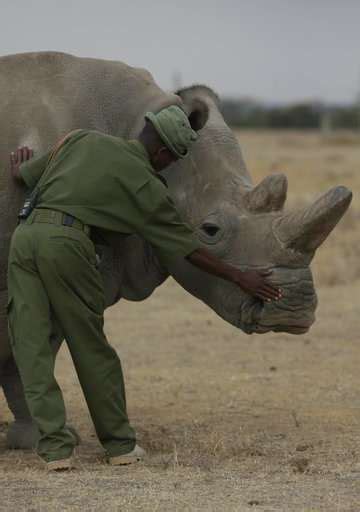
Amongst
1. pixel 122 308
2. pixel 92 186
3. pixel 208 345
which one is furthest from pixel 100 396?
pixel 122 308

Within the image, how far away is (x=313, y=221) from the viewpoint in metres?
6.55

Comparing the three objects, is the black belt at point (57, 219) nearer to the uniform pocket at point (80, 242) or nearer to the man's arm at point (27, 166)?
the uniform pocket at point (80, 242)

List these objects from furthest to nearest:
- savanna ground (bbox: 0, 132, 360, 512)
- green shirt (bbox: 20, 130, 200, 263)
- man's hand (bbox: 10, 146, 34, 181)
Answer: man's hand (bbox: 10, 146, 34, 181) < green shirt (bbox: 20, 130, 200, 263) < savanna ground (bbox: 0, 132, 360, 512)

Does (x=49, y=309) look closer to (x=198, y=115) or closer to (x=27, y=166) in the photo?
(x=27, y=166)

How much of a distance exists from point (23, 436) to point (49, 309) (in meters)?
1.35

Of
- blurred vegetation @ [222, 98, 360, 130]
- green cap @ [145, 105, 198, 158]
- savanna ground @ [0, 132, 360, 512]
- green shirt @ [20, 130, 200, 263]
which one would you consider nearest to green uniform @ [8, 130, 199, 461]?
green shirt @ [20, 130, 200, 263]

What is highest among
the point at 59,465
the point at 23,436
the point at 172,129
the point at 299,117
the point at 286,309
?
the point at 172,129

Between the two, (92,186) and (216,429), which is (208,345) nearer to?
(216,429)

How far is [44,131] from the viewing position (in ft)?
23.0

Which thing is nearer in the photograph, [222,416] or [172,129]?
[172,129]

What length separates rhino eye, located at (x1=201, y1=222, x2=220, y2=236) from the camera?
6938 mm

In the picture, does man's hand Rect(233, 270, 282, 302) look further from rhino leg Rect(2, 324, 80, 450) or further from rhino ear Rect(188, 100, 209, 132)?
rhino leg Rect(2, 324, 80, 450)

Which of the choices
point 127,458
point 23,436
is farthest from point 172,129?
point 23,436

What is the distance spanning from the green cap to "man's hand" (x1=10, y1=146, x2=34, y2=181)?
703mm
